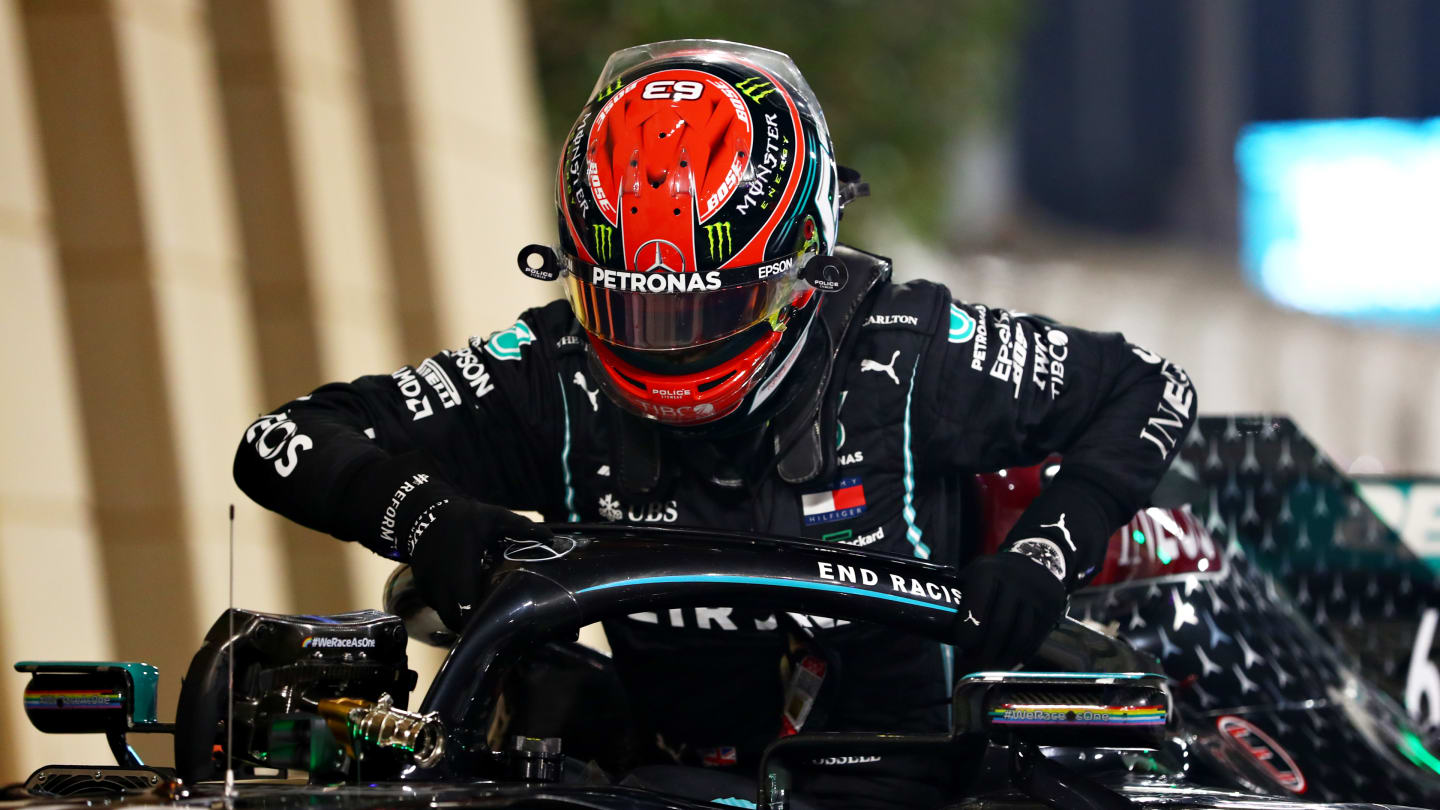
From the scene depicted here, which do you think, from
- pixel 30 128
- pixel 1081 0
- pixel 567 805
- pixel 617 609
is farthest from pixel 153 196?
pixel 1081 0

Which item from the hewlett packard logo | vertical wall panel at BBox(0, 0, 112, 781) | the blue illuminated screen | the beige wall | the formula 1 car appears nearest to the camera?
the formula 1 car

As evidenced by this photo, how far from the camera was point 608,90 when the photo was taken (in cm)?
249

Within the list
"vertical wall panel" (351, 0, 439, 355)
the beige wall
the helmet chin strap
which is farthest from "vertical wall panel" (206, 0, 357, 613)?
the helmet chin strap

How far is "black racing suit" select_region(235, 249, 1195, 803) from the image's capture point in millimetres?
2430

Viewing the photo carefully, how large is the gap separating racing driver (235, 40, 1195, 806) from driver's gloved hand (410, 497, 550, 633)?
8cm

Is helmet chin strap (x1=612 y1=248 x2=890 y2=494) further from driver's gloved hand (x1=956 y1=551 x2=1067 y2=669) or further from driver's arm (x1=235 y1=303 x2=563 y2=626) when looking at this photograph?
driver's gloved hand (x1=956 y1=551 x2=1067 y2=669)

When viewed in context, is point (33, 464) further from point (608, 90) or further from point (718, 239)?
point (718, 239)

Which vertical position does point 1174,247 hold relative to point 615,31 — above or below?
below

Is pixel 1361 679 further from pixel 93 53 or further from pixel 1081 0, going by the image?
pixel 1081 0

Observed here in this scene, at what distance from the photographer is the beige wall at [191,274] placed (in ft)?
14.7

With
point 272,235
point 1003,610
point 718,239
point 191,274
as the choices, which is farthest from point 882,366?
point 272,235

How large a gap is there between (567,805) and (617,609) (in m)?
0.38

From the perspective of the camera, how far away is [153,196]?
4859 millimetres

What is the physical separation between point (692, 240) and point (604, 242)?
0.12 m
